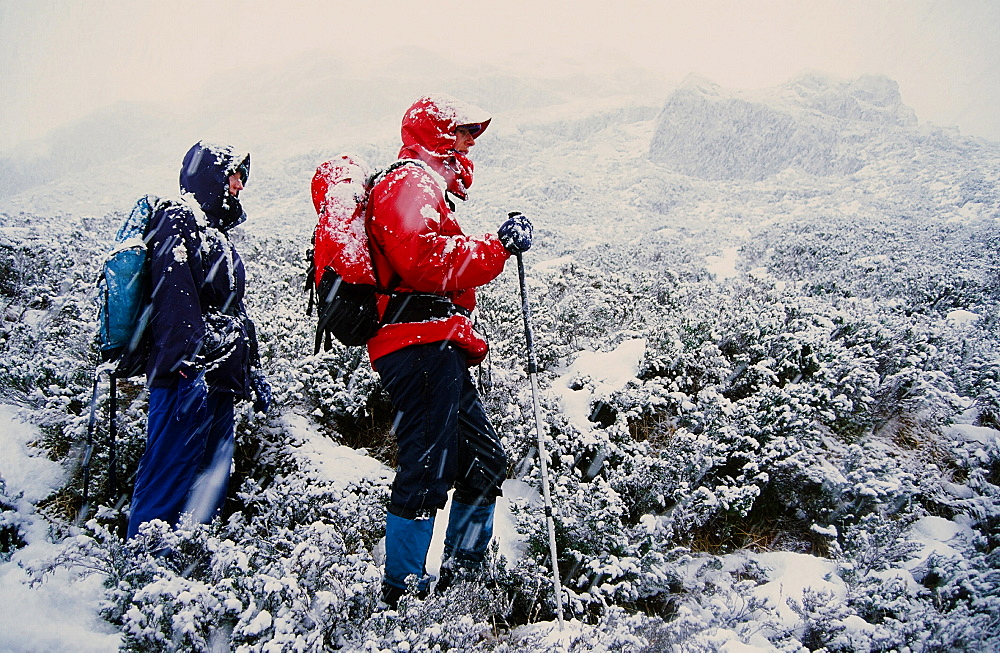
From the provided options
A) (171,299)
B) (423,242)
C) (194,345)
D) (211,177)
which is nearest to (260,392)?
(194,345)

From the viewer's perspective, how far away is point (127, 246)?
2287mm

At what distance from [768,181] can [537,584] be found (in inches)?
944

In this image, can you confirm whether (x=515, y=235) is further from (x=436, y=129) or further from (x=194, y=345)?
(x=194, y=345)

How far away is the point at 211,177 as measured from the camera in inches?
100

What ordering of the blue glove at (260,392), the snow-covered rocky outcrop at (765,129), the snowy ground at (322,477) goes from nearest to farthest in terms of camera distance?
the snowy ground at (322,477)
the blue glove at (260,392)
the snow-covered rocky outcrop at (765,129)

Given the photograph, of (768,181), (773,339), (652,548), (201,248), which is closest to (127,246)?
(201,248)

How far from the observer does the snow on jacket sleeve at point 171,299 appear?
2322 mm

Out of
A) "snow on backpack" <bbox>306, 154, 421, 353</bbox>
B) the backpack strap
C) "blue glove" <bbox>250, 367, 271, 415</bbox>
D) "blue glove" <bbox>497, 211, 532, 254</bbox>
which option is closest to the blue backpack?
"blue glove" <bbox>250, 367, 271, 415</bbox>

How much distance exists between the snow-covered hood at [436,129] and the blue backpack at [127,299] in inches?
52.6

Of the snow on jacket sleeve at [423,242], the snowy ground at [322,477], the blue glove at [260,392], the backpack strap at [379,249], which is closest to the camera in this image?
the snowy ground at [322,477]

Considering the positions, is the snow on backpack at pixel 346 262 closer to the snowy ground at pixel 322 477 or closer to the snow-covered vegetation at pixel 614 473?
the snow-covered vegetation at pixel 614 473

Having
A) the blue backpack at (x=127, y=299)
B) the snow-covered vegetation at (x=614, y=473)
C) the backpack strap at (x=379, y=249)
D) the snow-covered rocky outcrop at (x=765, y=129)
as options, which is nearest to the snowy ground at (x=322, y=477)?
the snow-covered vegetation at (x=614, y=473)

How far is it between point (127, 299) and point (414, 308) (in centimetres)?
139

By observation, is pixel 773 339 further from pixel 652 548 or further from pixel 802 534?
pixel 652 548
